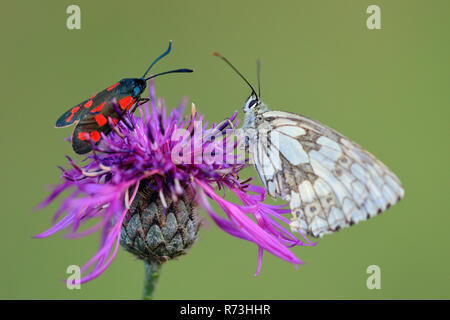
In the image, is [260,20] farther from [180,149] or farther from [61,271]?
[180,149]

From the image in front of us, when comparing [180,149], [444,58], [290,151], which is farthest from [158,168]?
[444,58]

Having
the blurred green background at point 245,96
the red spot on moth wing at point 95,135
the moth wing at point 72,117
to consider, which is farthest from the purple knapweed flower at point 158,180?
the blurred green background at point 245,96

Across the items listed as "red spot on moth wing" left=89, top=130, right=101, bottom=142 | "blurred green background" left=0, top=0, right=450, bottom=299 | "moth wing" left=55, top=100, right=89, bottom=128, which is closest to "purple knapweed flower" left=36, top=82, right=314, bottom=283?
"red spot on moth wing" left=89, top=130, right=101, bottom=142

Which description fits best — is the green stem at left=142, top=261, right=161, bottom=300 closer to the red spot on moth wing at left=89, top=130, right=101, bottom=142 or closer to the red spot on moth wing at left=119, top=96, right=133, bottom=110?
the red spot on moth wing at left=89, top=130, right=101, bottom=142

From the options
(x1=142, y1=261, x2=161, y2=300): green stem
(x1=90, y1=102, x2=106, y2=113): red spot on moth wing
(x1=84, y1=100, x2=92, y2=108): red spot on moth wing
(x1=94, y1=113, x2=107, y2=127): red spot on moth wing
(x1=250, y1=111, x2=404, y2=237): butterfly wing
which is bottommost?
(x1=142, y1=261, x2=161, y2=300): green stem

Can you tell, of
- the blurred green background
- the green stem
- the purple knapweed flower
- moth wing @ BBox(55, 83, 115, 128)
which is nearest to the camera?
the purple knapweed flower

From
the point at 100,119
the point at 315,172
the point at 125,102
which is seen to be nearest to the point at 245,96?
the point at 315,172

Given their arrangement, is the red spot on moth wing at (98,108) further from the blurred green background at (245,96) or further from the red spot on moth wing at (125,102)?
the blurred green background at (245,96)
